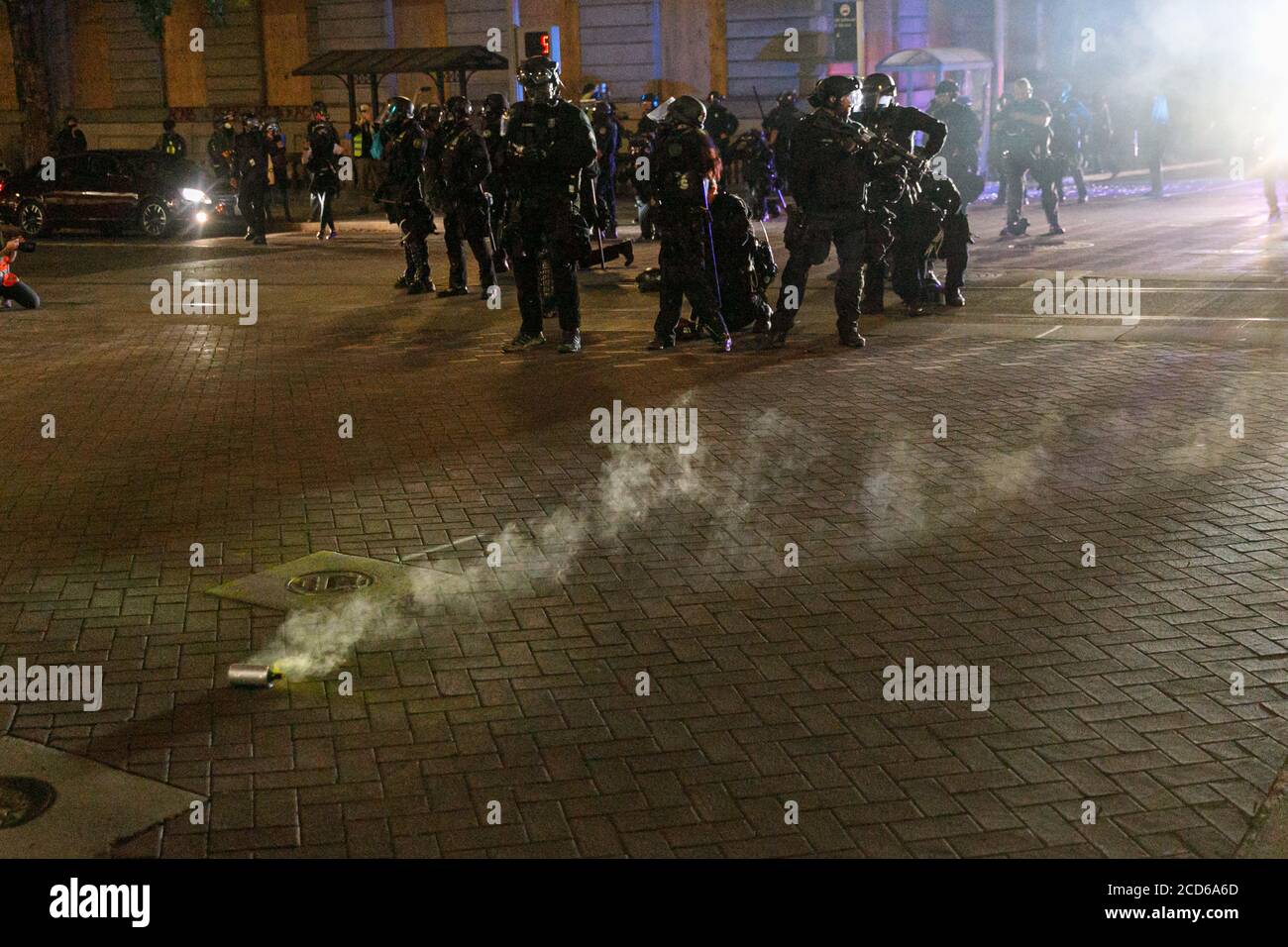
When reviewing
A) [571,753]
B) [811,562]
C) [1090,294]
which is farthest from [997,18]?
[571,753]

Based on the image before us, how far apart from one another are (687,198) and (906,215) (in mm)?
2536

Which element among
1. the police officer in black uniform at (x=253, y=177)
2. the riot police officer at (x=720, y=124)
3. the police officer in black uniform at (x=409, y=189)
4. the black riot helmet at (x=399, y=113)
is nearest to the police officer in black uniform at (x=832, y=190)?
the police officer in black uniform at (x=409, y=189)

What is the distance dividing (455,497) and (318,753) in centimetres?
318

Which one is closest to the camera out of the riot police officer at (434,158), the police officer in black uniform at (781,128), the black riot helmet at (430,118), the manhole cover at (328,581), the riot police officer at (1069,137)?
the manhole cover at (328,581)

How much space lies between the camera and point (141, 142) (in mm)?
41188

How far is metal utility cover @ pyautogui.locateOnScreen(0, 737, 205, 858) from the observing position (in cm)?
429

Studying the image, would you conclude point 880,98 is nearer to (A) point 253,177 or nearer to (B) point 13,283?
(B) point 13,283

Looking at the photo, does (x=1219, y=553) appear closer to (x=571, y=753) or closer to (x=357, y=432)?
(x=571, y=753)

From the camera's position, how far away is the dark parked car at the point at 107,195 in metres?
25.0

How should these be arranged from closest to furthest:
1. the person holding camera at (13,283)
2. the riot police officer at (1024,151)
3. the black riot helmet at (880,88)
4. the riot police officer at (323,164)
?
the black riot helmet at (880,88), the person holding camera at (13,283), the riot police officer at (1024,151), the riot police officer at (323,164)

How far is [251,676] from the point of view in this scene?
17.7ft

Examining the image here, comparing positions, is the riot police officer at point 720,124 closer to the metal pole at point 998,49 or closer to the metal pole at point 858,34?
the metal pole at point 858,34

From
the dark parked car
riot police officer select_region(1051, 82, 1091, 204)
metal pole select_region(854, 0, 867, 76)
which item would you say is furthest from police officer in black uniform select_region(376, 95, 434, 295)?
metal pole select_region(854, 0, 867, 76)

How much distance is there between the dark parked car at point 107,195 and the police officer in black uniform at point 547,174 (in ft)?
48.7
